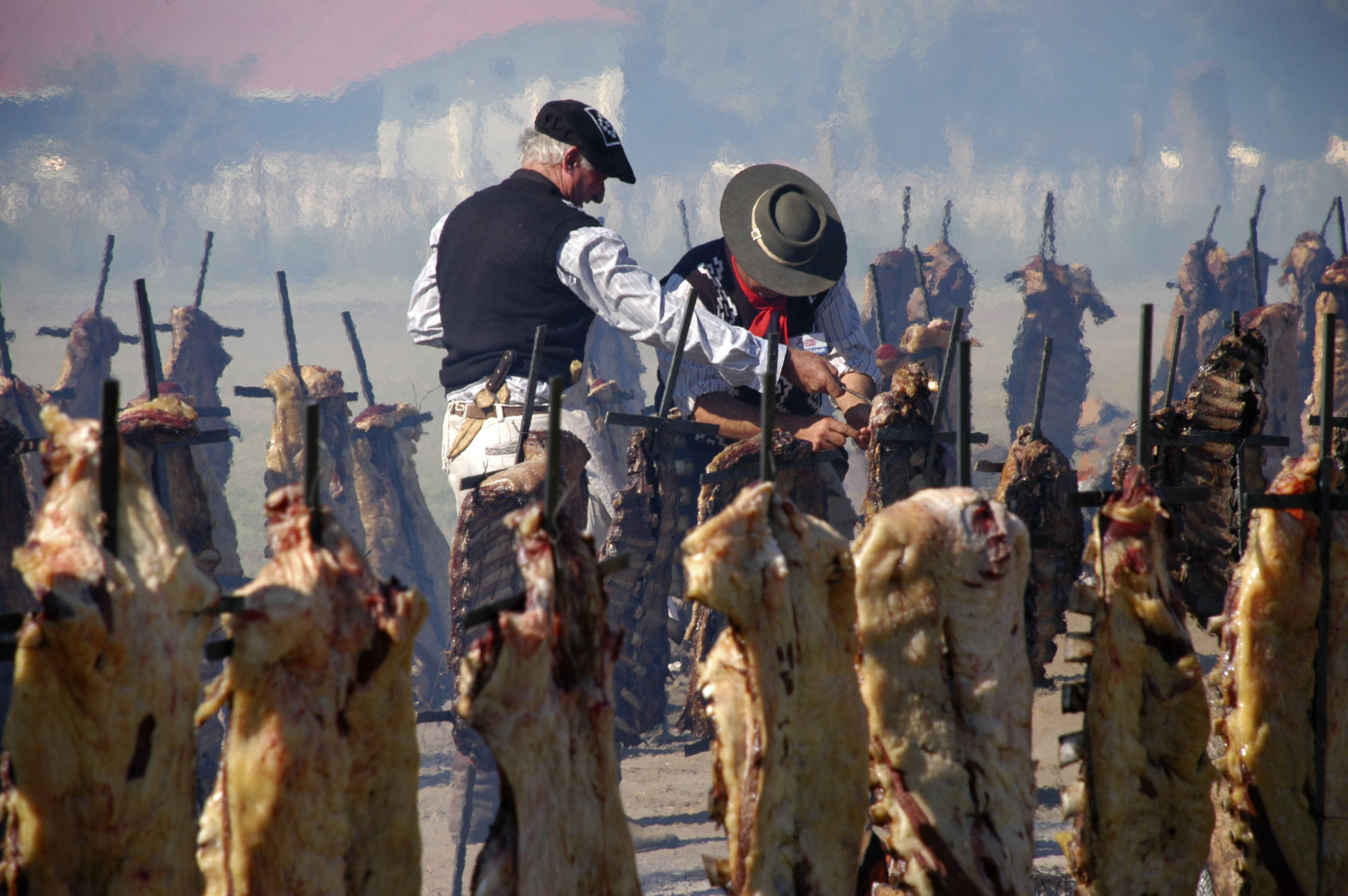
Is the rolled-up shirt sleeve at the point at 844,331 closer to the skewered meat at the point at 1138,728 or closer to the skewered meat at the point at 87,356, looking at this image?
the skewered meat at the point at 1138,728

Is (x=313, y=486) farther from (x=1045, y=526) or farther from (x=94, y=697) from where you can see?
(x=1045, y=526)

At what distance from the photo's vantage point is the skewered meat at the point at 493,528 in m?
4.38

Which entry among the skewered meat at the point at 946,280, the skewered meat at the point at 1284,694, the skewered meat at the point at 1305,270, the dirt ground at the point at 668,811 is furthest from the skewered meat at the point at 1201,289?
the skewered meat at the point at 1284,694

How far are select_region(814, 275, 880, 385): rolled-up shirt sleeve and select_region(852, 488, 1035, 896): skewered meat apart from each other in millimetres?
3407

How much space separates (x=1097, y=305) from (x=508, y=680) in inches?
709

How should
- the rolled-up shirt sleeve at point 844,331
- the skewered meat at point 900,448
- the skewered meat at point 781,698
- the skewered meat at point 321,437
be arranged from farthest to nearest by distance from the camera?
the skewered meat at point 321,437
the rolled-up shirt sleeve at point 844,331
the skewered meat at point 900,448
the skewered meat at point 781,698

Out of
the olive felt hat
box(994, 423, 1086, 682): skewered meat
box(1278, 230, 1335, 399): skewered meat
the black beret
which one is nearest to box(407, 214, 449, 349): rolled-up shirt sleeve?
the black beret

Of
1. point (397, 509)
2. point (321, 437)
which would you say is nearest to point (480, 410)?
point (321, 437)

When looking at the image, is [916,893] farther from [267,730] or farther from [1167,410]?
[1167,410]

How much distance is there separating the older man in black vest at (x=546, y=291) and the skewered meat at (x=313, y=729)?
3018 mm

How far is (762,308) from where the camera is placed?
17.8ft

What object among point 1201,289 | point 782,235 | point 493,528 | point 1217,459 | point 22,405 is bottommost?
point 493,528

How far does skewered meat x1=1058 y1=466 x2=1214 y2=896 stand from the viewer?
2.18m

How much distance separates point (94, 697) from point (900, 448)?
3.15 m
